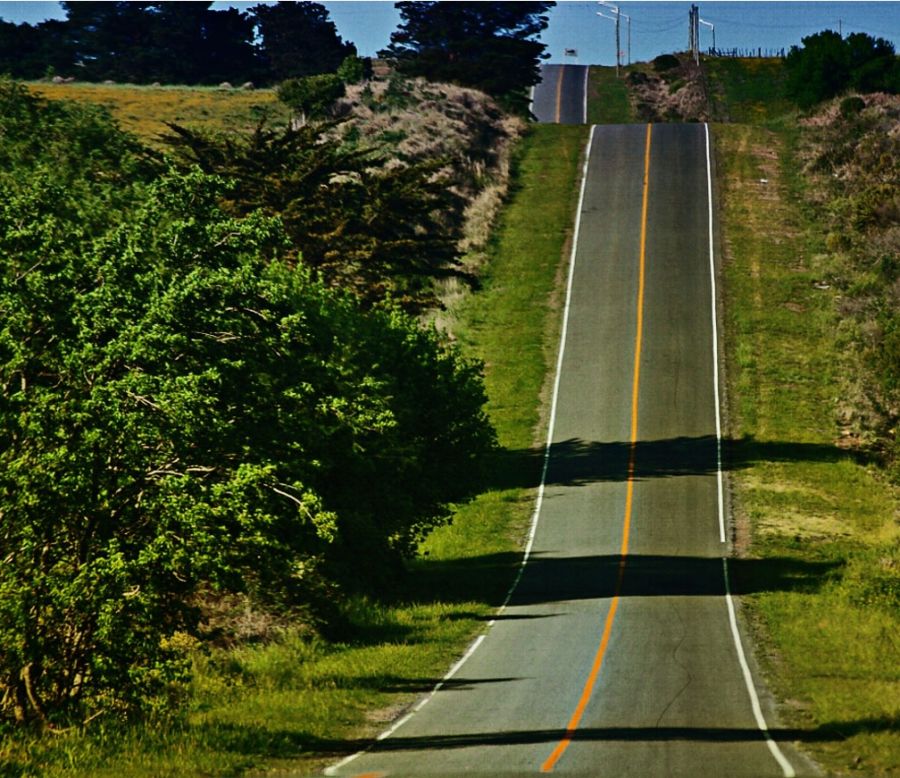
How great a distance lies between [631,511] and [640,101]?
3348 inches

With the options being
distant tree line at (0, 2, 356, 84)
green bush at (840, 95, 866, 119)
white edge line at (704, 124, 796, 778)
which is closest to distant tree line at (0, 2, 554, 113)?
distant tree line at (0, 2, 356, 84)

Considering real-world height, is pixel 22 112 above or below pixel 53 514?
above

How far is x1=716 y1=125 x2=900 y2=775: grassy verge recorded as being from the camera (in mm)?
25750

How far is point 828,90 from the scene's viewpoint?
10712cm

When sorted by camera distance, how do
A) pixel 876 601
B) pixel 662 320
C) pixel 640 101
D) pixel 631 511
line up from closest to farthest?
pixel 876 601 → pixel 631 511 → pixel 662 320 → pixel 640 101

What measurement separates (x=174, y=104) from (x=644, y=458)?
65549 mm

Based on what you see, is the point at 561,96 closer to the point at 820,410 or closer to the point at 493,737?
the point at 820,410

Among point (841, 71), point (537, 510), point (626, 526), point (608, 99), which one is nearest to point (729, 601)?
point (626, 526)

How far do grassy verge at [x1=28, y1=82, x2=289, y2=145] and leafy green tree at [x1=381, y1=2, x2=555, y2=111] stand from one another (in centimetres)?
1368

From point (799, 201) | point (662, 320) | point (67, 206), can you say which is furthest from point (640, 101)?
point (67, 206)

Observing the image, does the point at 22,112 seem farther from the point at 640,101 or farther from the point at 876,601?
the point at 640,101

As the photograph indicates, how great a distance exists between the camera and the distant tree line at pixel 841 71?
10606 cm

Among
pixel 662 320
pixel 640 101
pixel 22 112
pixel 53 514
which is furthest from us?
pixel 640 101

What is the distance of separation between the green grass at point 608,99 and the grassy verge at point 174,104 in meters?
29.0
